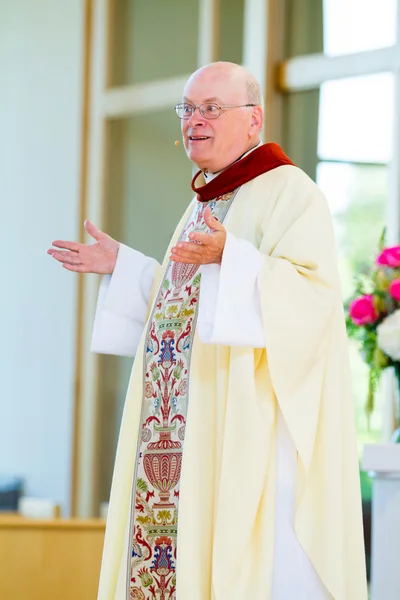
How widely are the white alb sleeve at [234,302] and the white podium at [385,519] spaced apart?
3.68 feet

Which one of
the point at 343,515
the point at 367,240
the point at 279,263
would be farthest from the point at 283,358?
the point at 367,240

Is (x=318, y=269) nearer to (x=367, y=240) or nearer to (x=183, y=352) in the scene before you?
(x=183, y=352)

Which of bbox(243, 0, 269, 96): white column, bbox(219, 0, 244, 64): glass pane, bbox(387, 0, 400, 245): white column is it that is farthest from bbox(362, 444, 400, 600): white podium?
bbox(219, 0, 244, 64): glass pane

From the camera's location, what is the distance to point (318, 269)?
8.48 feet

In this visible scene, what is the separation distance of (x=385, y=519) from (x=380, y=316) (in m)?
0.88

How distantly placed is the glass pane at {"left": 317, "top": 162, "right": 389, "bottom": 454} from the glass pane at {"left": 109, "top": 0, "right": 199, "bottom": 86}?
4.33ft

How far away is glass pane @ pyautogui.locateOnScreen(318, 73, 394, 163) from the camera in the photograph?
5156 mm

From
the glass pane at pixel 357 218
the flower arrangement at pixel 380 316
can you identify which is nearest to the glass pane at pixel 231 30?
the glass pane at pixel 357 218

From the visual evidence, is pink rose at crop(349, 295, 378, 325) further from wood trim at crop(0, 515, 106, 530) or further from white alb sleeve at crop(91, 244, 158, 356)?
wood trim at crop(0, 515, 106, 530)

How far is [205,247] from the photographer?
2422 millimetres

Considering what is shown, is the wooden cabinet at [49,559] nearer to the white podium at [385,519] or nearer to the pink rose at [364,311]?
the white podium at [385,519]

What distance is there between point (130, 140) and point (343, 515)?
13.6 feet

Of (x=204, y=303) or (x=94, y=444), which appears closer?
(x=204, y=303)

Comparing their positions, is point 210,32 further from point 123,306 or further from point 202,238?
point 202,238
